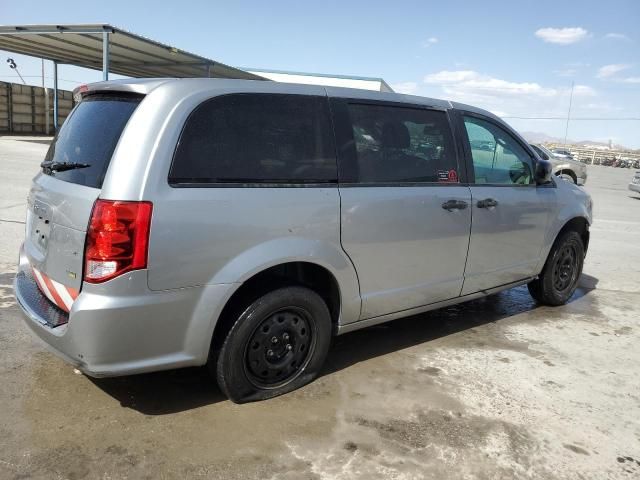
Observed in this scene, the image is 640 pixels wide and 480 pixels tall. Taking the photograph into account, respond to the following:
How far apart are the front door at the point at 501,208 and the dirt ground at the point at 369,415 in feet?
1.93

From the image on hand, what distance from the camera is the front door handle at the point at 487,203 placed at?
4136 mm

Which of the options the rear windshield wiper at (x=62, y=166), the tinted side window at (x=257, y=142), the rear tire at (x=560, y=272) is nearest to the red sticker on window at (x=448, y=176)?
the tinted side window at (x=257, y=142)

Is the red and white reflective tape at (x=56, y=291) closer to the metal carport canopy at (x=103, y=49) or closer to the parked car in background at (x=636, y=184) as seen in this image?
the metal carport canopy at (x=103, y=49)

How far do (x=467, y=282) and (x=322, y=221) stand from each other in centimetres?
166

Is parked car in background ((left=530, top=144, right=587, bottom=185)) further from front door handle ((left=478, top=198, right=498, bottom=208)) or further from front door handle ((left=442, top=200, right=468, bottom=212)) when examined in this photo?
front door handle ((left=442, top=200, right=468, bottom=212))

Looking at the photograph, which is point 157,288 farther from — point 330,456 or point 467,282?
point 467,282

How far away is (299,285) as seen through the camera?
3.22 meters

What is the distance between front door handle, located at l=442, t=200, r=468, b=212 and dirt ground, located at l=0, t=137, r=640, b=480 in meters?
1.11

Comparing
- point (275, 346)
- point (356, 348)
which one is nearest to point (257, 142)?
point (275, 346)

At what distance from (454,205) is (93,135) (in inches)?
95.8

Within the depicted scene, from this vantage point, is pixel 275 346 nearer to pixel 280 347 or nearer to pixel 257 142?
pixel 280 347

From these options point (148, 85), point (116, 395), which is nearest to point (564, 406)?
point (116, 395)

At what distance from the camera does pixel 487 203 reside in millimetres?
4184

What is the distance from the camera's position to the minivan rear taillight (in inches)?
101
